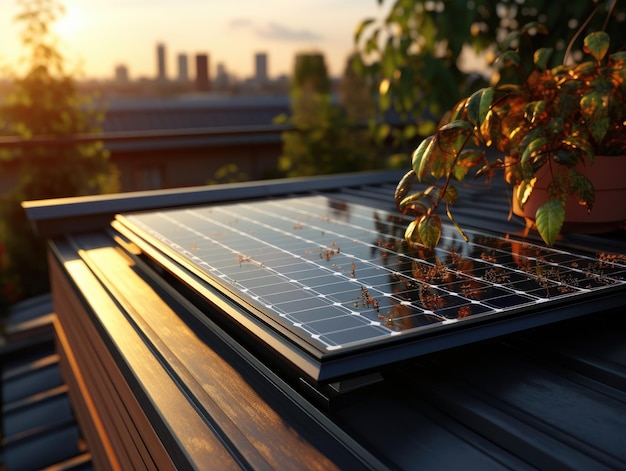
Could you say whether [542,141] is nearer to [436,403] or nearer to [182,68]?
[436,403]

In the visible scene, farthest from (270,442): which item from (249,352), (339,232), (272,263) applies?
(339,232)

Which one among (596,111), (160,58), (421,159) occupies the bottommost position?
(421,159)

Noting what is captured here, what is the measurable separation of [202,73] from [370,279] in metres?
32.4

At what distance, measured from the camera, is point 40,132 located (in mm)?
8641

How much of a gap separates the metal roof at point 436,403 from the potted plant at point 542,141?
480mm

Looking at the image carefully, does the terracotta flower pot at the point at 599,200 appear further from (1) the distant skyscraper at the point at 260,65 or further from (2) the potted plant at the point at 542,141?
(1) the distant skyscraper at the point at 260,65

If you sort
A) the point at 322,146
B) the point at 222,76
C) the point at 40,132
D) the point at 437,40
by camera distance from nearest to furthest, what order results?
1. the point at 437,40
2. the point at 322,146
3. the point at 40,132
4. the point at 222,76

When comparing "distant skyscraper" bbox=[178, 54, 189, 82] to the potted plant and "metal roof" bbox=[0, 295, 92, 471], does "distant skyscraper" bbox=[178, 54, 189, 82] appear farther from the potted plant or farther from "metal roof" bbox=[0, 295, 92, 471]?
the potted plant

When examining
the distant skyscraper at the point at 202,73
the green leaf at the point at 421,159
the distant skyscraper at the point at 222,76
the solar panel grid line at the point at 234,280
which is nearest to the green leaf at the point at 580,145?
the green leaf at the point at 421,159

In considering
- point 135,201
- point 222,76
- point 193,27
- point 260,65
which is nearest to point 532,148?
point 135,201

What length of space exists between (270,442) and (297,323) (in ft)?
0.97

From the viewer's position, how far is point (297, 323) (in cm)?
143

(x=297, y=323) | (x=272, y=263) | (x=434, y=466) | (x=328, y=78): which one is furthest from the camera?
(x=328, y=78)

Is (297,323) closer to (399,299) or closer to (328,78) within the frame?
(399,299)
